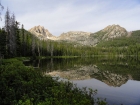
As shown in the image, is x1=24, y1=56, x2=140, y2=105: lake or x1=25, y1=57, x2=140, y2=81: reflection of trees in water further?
x1=25, y1=57, x2=140, y2=81: reflection of trees in water

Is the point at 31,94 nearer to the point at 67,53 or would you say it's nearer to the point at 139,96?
the point at 139,96

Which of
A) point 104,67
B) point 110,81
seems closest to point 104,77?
point 110,81

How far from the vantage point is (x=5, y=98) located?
10141 mm

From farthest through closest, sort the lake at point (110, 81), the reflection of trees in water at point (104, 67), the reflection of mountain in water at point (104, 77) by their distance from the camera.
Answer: the reflection of trees in water at point (104, 67)
the reflection of mountain in water at point (104, 77)
the lake at point (110, 81)

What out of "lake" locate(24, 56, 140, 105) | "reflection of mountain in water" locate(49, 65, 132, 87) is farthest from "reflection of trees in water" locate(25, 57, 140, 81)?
"reflection of mountain in water" locate(49, 65, 132, 87)

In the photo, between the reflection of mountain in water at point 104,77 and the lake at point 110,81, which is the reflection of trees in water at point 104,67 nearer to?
the lake at point 110,81

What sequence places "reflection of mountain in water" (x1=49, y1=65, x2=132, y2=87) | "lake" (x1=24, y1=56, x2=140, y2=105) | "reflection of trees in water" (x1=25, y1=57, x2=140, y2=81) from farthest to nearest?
1. "reflection of trees in water" (x1=25, y1=57, x2=140, y2=81)
2. "reflection of mountain in water" (x1=49, y1=65, x2=132, y2=87)
3. "lake" (x1=24, y1=56, x2=140, y2=105)

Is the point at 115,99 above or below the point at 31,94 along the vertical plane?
below

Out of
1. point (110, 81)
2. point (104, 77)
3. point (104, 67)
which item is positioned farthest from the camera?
point (104, 67)

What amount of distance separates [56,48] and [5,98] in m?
139

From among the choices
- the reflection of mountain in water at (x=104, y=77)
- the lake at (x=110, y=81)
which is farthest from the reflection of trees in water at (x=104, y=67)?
the reflection of mountain in water at (x=104, y=77)

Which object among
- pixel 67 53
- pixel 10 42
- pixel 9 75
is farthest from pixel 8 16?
pixel 67 53

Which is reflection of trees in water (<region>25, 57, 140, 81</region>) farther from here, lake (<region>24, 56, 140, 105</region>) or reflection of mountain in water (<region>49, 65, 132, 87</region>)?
reflection of mountain in water (<region>49, 65, 132, 87</region>)

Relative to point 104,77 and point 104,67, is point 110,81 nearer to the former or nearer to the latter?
point 104,77
